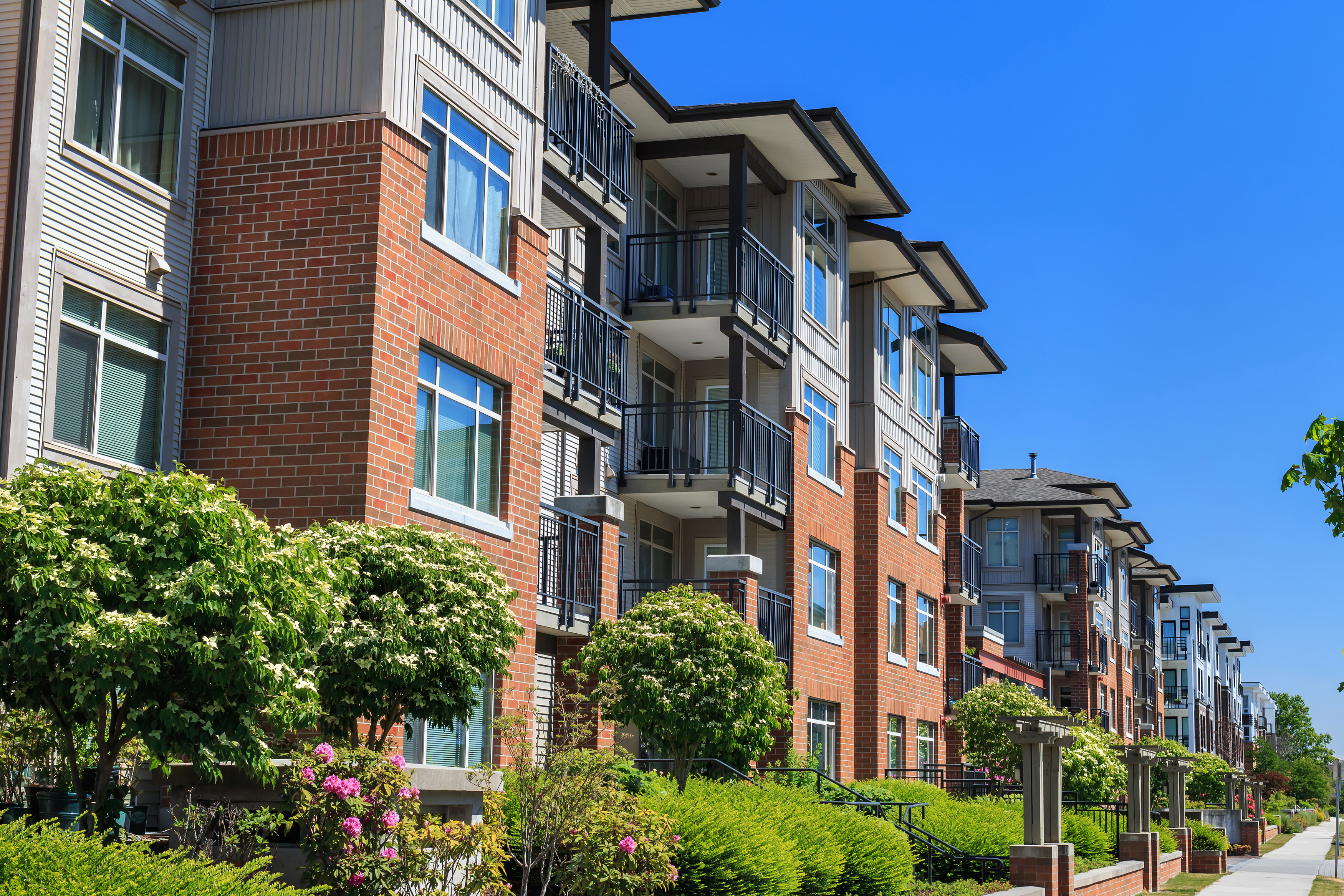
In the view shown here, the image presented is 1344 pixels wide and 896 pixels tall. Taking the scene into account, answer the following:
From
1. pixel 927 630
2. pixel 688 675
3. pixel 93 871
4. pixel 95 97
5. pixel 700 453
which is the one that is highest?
pixel 95 97

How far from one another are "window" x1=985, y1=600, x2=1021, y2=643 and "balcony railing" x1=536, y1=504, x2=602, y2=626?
40.1 m

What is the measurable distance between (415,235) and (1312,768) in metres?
139

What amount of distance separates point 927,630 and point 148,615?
30.4 m

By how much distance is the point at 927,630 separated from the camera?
3781 centimetres

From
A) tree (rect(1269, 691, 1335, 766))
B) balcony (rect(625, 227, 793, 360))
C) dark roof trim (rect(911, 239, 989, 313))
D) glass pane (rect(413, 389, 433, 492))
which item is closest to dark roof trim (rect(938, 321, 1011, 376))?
dark roof trim (rect(911, 239, 989, 313))

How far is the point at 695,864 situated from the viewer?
44.5ft

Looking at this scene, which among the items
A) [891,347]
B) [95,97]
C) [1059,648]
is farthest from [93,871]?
[1059,648]

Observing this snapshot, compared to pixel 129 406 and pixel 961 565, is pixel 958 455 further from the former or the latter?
pixel 129 406

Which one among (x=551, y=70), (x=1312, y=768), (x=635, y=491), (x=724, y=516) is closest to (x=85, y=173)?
(x=551, y=70)

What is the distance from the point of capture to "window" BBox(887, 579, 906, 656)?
34094mm

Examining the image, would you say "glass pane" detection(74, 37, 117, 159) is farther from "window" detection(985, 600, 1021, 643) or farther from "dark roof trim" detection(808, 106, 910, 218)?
"window" detection(985, 600, 1021, 643)

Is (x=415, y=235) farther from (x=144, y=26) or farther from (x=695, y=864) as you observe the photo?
(x=695, y=864)

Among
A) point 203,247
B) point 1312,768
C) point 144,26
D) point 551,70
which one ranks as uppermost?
point 551,70

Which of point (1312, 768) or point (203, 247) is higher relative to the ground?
point (203, 247)
